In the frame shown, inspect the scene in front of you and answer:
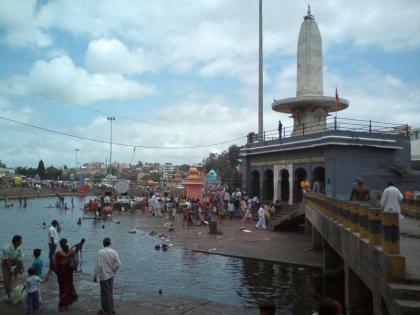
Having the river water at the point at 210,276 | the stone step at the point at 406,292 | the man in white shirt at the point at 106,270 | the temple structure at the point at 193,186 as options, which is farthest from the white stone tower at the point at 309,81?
the stone step at the point at 406,292

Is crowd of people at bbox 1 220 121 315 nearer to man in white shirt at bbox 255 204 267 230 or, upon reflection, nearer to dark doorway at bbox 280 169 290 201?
man in white shirt at bbox 255 204 267 230

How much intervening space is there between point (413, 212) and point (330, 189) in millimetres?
9408

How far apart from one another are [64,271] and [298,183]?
24387 millimetres

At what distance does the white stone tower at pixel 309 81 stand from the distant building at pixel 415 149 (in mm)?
11552

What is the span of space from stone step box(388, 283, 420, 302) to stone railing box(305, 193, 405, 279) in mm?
254

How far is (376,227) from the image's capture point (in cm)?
814

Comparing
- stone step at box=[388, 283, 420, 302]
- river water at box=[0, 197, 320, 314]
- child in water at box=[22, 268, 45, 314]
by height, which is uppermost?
stone step at box=[388, 283, 420, 302]

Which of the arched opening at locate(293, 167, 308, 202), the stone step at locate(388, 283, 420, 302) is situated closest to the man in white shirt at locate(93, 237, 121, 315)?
the stone step at locate(388, 283, 420, 302)

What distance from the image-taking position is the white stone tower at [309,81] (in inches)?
1404

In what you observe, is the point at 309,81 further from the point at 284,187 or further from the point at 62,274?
the point at 62,274

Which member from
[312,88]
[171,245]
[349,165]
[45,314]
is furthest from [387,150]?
[45,314]

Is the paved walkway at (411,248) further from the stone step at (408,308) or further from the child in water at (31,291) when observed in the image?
the child in water at (31,291)

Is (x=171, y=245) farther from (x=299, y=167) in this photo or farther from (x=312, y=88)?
(x=312, y=88)

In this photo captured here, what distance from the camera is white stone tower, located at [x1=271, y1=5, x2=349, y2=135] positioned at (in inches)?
1404
